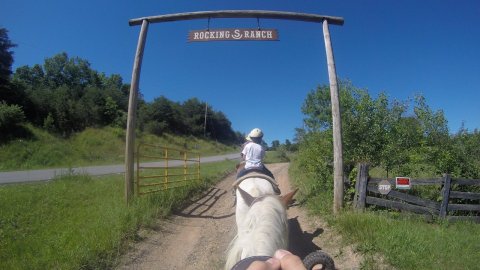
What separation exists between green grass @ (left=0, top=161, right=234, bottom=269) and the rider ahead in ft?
8.01

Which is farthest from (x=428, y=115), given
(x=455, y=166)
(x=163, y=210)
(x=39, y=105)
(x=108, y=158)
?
(x=39, y=105)

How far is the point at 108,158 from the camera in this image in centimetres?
2992

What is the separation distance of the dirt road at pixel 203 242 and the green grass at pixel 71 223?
33cm

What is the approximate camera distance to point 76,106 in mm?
36625

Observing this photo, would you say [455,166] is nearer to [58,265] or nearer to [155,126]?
[58,265]

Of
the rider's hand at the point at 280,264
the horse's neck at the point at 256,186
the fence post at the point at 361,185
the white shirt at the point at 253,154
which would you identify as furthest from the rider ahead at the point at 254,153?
the rider's hand at the point at 280,264

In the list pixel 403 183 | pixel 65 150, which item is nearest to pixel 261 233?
pixel 403 183

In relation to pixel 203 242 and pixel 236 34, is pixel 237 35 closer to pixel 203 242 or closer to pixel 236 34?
pixel 236 34

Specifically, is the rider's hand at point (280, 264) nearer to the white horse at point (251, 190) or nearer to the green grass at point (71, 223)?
the white horse at point (251, 190)

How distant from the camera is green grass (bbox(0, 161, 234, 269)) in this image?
481 cm

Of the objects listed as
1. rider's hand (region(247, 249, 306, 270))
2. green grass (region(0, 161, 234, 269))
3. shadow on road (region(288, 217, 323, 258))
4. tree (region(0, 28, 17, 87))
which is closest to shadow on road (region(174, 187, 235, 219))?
green grass (region(0, 161, 234, 269))

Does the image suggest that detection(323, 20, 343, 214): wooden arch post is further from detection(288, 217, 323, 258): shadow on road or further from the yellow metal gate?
the yellow metal gate

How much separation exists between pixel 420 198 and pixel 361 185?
1252 mm

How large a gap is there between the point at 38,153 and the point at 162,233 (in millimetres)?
21796
